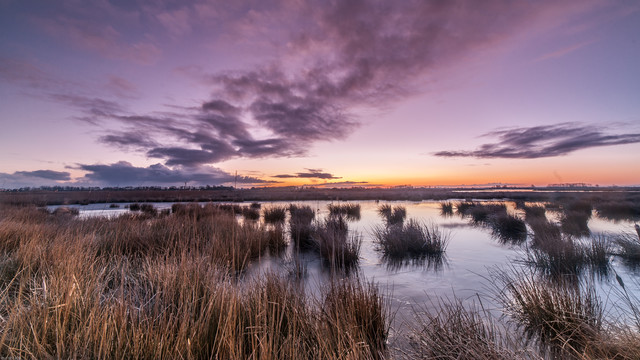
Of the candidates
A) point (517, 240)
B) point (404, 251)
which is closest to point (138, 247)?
point (404, 251)

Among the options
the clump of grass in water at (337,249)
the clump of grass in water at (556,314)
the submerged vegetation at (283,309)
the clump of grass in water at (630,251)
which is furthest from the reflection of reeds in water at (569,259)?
the clump of grass in water at (337,249)

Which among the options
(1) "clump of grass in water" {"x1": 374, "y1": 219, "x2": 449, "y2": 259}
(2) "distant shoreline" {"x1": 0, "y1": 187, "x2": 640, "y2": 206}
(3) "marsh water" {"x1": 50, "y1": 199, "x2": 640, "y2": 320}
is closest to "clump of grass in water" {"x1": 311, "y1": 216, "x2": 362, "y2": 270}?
(3) "marsh water" {"x1": 50, "y1": 199, "x2": 640, "y2": 320}

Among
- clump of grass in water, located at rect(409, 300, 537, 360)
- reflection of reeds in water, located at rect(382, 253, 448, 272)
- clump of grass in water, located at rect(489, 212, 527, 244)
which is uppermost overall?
clump of grass in water, located at rect(409, 300, 537, 360)

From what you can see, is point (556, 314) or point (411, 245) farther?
point (411, 245)

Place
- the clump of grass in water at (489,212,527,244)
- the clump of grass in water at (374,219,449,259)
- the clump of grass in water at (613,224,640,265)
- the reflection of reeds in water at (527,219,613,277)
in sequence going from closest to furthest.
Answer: the reflection of reeds in water at (527,219,613,277)
the clump of grass in water at (613,224,640,265)
the clump of grass in water at (374,219,449,259)
the clump of grass in water at (489,212,527,244)

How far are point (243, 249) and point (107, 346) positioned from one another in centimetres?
586

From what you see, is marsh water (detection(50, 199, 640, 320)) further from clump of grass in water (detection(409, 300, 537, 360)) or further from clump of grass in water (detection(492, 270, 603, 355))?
clump of grass in water (detection(409, 300, 537, 360))

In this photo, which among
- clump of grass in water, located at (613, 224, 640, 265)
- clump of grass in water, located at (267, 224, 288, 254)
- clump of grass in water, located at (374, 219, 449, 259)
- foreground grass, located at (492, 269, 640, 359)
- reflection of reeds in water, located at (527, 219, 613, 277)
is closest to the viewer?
foreground grass, located at (492, 269, 640, 359)

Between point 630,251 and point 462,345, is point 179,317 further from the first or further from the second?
point 630,251

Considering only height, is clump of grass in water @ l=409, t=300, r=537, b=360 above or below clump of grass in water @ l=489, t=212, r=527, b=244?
above

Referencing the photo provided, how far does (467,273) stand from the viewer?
7.05 meters

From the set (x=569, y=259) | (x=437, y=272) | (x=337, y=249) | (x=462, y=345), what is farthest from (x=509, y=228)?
(x=462, y=345)

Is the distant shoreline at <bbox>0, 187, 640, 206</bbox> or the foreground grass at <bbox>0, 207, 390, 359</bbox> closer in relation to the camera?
the foreground grass at <bbox>0, 207, 390, 359</bbox>

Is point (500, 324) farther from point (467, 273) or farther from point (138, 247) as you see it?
point (138, 247)
